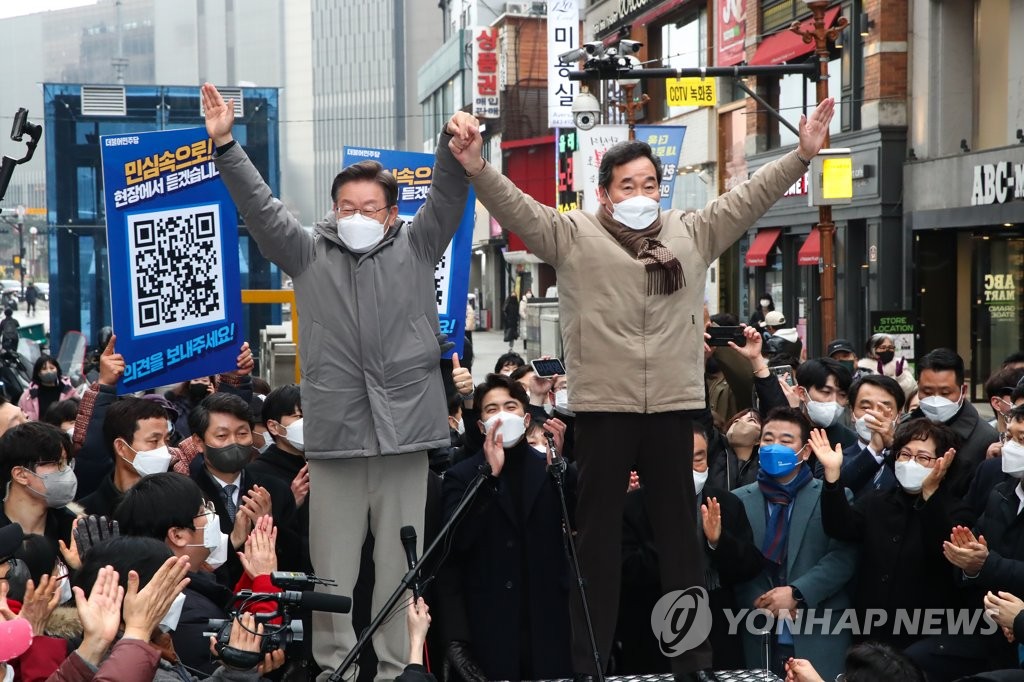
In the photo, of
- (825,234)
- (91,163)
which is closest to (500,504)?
(825,234)

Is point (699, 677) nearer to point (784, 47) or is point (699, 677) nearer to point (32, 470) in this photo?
point (32, 470)

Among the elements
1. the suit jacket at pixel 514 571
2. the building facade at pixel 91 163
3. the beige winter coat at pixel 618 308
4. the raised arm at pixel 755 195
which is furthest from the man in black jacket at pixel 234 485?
the building facade at pixel 91 163

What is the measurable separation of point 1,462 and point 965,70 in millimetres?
18848

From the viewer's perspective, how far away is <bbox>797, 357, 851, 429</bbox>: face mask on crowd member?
24.9 ft

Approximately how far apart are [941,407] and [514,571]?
3414mm

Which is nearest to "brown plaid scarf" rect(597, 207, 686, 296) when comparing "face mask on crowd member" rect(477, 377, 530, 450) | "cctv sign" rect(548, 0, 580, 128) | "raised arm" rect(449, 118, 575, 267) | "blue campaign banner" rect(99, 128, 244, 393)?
"raised arm" rect(449, 118, 575, 267)

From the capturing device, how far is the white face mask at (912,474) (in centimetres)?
571

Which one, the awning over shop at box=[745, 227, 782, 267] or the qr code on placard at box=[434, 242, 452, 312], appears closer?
the qr code on placard at box=[434, 242, 452, 312]

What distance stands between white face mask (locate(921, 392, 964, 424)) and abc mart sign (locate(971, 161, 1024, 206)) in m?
11.7

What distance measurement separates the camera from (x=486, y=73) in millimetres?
58125

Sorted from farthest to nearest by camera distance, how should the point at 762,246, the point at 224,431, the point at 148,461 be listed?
Result: the point at 762,246 → the point at 224,431 → the point at 148,461

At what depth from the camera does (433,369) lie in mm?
4762

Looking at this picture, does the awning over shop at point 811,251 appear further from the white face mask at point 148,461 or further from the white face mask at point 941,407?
the white face mask at point 148,461

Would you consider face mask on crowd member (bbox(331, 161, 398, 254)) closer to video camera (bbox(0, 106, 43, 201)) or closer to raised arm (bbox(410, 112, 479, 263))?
raised arm (bbox(410, 112, 479, 263))
